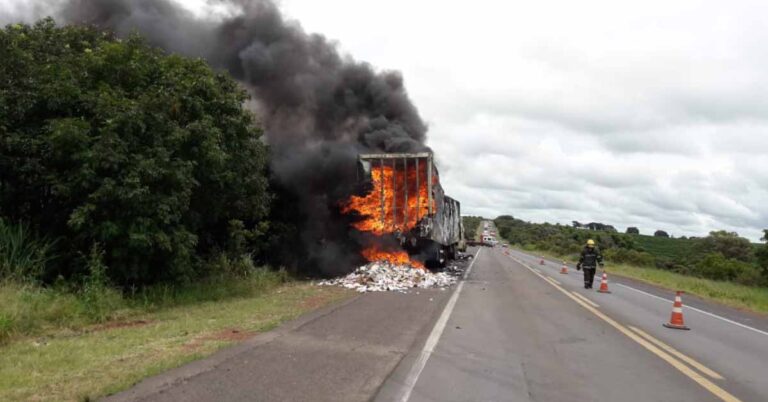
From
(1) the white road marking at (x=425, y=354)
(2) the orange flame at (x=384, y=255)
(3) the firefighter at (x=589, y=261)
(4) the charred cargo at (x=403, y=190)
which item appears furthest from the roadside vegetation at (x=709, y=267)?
(1) the white road marking at (x=425, y=354)

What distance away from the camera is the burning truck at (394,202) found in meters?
18.1

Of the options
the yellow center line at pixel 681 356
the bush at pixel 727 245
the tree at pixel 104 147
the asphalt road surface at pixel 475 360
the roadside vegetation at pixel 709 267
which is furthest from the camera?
the bush at pixel 727 245

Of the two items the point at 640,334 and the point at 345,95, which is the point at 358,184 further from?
the point at 640,334

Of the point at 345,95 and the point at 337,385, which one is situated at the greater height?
the point at 345,95

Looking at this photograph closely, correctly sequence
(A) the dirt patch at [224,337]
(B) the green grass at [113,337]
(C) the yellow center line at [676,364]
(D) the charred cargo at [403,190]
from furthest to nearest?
(D) the charred cargo at [403,190]
(A) the dirt patch at [224,337]
(C) the yellow center line at [676,364]
(B) the green grass at [113,337]

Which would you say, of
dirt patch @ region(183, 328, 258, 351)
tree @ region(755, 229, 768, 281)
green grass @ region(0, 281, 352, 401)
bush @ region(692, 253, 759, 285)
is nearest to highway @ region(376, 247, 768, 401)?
dirt patch @ region(183, 328, 258, 351)

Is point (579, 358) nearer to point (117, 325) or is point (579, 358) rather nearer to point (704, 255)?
point (117, 325)

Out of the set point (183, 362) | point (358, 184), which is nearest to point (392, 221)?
point (358, 184)

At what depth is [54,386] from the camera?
5203 millimetres

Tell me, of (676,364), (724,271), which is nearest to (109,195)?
(676,364)

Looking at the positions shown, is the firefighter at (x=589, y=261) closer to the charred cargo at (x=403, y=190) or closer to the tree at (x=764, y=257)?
the charred cargo at (x=403, y=190)

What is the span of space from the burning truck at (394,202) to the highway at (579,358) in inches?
212

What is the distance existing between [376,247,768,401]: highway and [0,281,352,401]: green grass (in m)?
2.55

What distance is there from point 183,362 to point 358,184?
12.5m
